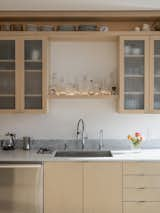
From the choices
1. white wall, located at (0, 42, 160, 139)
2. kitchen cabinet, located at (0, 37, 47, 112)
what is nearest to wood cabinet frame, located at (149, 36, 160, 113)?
white wall, located at (0, 42, 160, 139)

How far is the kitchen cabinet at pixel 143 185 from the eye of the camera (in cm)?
290

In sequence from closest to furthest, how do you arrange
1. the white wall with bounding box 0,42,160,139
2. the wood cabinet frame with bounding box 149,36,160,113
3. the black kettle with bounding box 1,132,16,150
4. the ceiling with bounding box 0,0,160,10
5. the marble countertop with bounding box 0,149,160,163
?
the marble countertop with bounding box 0,149,160,163, the ceiling with bounding box 0,0,160,10, the wood cabinet frame with bounding box 149,36,160,113, the black kettle with bounding box 1,132,16,150, the white wall with bounding box 0,42,160,139

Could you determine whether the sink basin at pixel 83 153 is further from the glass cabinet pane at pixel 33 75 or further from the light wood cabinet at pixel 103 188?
the glass cabinet pane at pixel 33 75

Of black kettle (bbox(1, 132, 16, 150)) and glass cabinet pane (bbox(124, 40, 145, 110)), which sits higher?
glass cabinet pane (bbox(124, 40, 145, 110))

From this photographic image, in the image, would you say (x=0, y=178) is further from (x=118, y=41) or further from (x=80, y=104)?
(x=118, y=41)

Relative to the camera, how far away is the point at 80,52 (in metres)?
3.57

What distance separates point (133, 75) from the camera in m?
3.31

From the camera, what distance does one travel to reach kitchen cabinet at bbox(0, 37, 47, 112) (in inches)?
129

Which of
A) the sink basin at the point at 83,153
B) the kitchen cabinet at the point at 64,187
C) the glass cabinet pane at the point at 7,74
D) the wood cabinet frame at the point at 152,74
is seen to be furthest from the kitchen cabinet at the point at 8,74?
the wood cabinet frame at the point at 152,74

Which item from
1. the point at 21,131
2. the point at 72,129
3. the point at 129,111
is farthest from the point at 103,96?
the point at 21,131

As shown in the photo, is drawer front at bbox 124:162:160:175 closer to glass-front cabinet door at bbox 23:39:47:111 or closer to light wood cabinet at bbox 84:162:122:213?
light wood cabinet at bbox 84:162:122:213

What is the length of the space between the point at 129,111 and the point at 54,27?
135cm

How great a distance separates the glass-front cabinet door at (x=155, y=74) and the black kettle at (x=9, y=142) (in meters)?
1.73

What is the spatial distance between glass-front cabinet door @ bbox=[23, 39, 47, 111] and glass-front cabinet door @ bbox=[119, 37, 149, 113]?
3.07 feet
